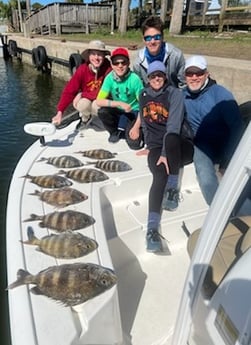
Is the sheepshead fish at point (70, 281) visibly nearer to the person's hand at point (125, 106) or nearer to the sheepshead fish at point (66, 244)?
the sheepshead fish at point (66, 244)

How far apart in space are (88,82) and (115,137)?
84cm

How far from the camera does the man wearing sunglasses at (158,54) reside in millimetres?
3709

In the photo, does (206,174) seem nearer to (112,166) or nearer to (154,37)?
(112,166)

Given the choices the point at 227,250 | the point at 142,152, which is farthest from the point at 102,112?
the point at 227,250

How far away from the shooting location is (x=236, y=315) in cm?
134

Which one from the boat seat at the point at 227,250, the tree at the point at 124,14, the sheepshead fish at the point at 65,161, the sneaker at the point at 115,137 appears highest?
the boat seat at the point at 227,250

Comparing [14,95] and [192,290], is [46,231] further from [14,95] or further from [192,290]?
[14,95]

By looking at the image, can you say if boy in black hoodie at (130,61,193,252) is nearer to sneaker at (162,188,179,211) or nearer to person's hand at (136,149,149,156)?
sneaker at (162,188,179,211)

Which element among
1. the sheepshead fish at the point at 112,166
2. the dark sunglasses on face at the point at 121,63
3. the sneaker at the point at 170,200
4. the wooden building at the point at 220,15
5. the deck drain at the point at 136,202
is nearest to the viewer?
the sneaker at the point at 170,200

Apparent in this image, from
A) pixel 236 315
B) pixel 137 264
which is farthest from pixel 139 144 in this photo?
pixel 236 315

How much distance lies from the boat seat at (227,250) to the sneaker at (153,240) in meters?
1.08

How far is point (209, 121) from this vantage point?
129 inches

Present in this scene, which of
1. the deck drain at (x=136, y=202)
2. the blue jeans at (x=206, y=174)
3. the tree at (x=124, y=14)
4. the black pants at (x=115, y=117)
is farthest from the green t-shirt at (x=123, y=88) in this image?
the tree at (x=124, y=14)

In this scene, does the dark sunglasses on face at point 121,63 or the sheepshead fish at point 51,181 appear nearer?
the sheepshead fish at point 51,181
